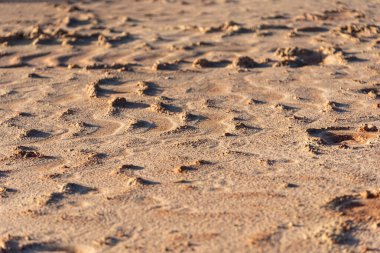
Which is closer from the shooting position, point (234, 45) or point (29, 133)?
point (29, 133)

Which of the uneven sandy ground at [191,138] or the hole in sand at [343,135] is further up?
the uneven sandy ground at [191,138]

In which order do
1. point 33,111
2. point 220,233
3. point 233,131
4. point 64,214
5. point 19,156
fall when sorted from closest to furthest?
point 220,233, point 64,214, point 19,156, point 233,131, point 33,111

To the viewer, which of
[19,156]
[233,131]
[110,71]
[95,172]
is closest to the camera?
[95,172]

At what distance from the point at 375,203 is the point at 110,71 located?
2857 millimetres

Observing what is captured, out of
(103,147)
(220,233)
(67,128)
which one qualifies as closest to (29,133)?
(67,128)

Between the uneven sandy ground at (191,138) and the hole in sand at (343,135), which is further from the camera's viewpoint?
the hole in sand at (343,135)

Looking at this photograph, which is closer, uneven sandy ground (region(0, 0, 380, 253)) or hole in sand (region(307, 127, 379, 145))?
uneven sandy ground (region(0, 0, 380, 253))

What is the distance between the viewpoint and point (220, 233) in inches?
106

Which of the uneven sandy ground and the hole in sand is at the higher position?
the uneven sandy ground

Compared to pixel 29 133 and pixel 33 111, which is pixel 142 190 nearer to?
pixel 29 133

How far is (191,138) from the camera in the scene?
3.83 metres

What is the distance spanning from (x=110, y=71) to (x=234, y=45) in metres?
1.37

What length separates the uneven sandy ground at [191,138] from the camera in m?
2.76

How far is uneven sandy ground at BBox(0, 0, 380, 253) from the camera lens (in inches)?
108
